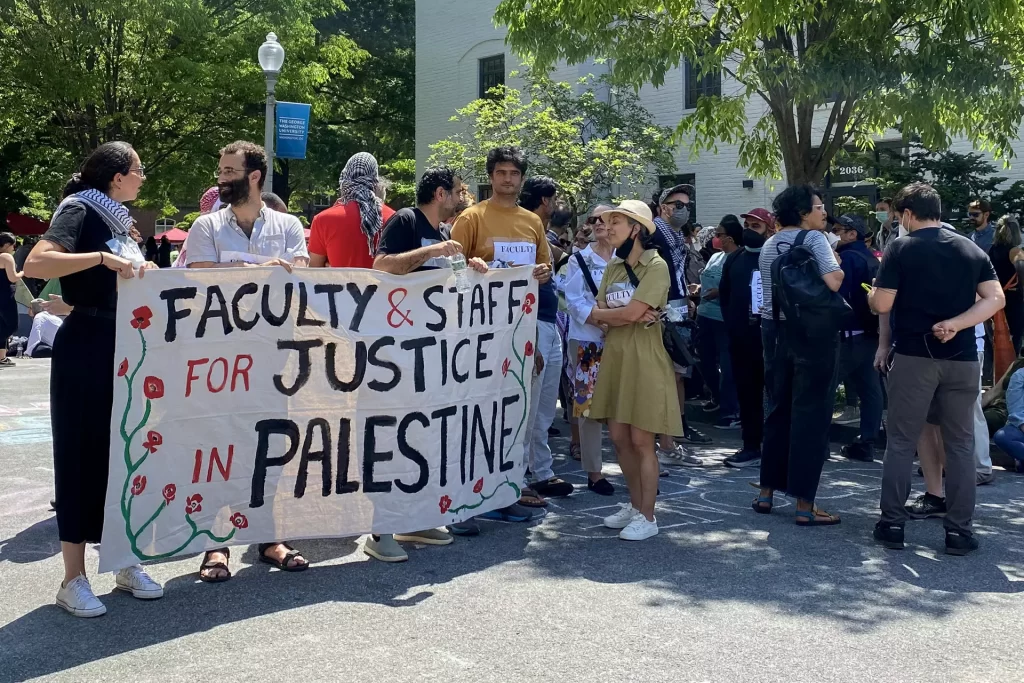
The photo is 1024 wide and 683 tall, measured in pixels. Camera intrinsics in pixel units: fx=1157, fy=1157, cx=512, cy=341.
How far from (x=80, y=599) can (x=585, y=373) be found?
3.37 meters

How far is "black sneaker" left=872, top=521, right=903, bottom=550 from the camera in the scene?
6.10 metres

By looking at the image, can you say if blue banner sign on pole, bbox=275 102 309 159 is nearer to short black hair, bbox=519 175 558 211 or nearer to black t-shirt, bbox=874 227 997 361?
short black hair, bbox=519 175 558 211

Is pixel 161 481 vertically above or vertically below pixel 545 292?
below

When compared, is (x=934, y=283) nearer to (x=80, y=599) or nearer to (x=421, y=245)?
(x=421, y=245)

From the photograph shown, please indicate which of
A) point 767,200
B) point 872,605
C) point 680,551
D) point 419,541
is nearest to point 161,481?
point 419,541

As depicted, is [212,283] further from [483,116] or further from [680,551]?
[483,116]

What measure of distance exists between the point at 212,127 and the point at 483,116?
8.42 metres

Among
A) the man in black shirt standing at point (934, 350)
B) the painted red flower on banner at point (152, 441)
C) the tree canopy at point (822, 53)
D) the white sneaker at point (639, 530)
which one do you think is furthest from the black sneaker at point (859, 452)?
the painted red flower on banner at point (152, 441)

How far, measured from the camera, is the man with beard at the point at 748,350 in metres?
8.73

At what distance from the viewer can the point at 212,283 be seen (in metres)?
5.12

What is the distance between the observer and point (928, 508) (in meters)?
6.91

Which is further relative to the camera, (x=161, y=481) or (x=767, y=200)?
(x=767, y=200)

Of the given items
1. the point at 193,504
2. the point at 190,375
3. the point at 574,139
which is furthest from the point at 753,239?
the point at 574,139

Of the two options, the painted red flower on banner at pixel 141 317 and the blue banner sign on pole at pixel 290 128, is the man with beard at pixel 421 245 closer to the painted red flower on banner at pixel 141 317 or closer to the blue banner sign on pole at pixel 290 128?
the painted red flower on banner at pixel 141 317
